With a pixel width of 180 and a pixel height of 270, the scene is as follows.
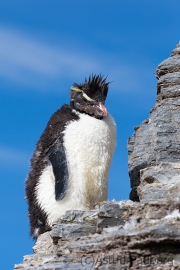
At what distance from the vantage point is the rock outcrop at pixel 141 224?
27.3 feet

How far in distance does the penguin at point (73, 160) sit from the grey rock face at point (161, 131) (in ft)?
1.72

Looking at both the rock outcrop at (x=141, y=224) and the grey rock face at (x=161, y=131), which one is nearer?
the rock outcrop at (x=141, y=224)

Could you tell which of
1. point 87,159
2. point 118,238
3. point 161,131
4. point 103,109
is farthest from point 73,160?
point 118,238

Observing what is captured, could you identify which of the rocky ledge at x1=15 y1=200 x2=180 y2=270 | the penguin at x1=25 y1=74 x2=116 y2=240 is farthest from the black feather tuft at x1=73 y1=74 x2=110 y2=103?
the rocky ledge at x1=15 y1=200 x2=180 y2=270

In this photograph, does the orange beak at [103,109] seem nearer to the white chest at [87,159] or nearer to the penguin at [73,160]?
the penguin at [73,160]

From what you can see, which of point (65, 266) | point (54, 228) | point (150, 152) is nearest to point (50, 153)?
point (150, 152)

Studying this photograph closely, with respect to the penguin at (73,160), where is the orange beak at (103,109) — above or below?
above

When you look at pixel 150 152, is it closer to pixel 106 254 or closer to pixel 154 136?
pixel 154 136

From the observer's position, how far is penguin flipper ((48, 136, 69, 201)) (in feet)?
38.0

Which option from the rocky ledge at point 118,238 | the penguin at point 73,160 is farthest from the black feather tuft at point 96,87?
the rocky ledge at point 118,238

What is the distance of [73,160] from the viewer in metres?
11.8

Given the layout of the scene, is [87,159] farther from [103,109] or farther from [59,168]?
[103,109]

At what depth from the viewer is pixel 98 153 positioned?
38.9ft

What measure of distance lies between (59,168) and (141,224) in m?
3.42
